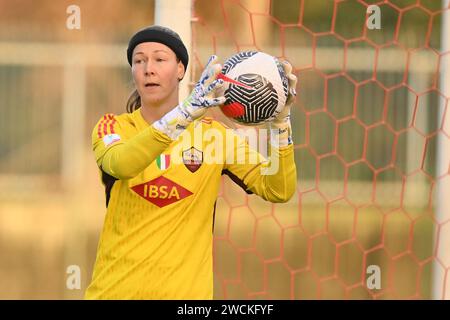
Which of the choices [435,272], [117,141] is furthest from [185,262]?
[435,272]

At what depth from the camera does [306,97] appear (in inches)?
204

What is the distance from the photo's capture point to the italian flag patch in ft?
7.84

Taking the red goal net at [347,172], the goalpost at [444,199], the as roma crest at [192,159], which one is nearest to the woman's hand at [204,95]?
the as roma crest at [192,159]

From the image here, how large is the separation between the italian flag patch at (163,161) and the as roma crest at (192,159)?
44 millimetres

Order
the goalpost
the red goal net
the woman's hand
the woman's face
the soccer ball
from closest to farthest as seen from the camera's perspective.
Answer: the woman's hand < the soccer ball < the woman's face < the goalpost < the red goal net

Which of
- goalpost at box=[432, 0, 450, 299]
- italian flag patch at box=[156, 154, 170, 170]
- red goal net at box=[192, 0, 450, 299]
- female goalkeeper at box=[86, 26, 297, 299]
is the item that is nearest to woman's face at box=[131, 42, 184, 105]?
female goalkeeper at box=[86, 26, 297, 299]

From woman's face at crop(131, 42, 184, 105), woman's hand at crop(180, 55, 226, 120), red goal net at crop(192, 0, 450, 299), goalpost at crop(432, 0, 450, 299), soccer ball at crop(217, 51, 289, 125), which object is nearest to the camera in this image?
woman's hand at crop(180, 55, 226, 120)

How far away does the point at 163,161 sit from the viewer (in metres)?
2.40

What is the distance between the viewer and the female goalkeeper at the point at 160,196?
2330 mm

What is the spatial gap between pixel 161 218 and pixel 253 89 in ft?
1.30

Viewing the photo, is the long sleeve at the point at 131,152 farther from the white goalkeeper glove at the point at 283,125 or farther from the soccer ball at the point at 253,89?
the white goalkeeper glove at the point at 283,125

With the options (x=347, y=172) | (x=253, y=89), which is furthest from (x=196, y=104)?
(x=347, y=172)

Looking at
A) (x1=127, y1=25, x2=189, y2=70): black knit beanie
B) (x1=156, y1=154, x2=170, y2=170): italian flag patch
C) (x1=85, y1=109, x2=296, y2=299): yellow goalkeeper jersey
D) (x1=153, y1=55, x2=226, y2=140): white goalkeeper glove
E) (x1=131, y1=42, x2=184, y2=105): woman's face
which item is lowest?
(x1=85, y1=109, x2=296, y2=299): yellow goalkeeper jersey

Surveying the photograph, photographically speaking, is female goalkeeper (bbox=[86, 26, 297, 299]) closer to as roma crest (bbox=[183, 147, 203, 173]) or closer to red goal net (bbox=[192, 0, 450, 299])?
as roma crest (bbox=[183, 147, 203, 173])
